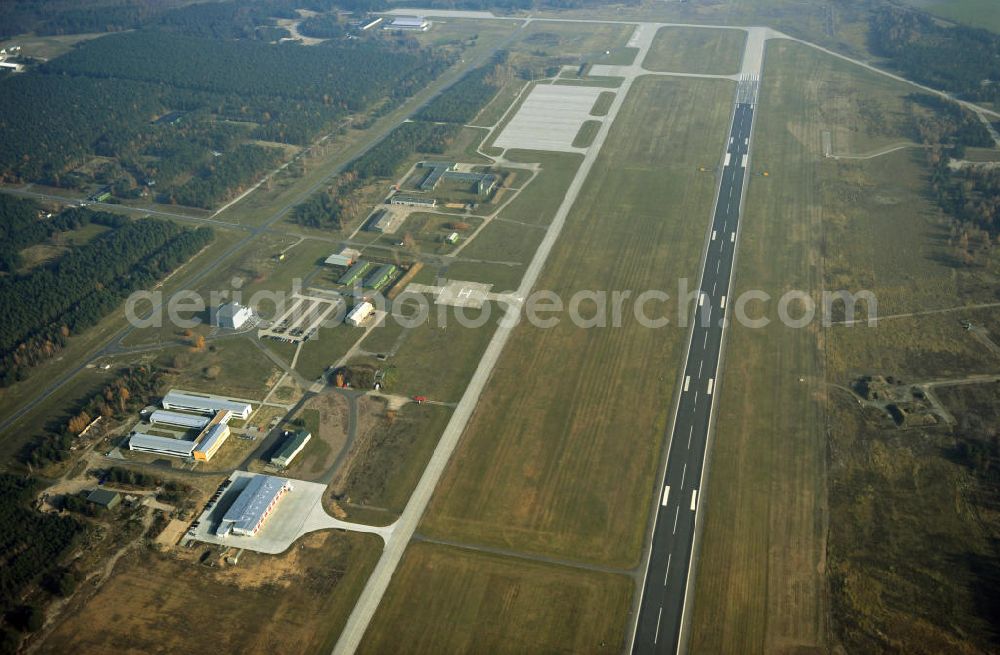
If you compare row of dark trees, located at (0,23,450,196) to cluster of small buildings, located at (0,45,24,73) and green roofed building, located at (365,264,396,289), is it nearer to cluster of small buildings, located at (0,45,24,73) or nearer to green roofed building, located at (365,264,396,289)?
cluster of small buildings, located at (0,45,24,73)

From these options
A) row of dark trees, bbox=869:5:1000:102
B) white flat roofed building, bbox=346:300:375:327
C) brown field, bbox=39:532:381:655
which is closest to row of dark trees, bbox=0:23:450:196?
white flat roofed building, bbox=346:300:375:327

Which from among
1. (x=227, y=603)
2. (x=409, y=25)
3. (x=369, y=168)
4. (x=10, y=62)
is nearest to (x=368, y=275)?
(x=369, y=168)

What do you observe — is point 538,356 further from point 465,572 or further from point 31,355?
point 31,355

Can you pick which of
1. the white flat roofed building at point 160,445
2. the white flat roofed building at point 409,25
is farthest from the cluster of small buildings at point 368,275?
the white flat roofed building at point 409,25

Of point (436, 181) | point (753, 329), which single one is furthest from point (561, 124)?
point (753, 329)

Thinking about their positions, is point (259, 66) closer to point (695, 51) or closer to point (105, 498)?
point (695, 51)
